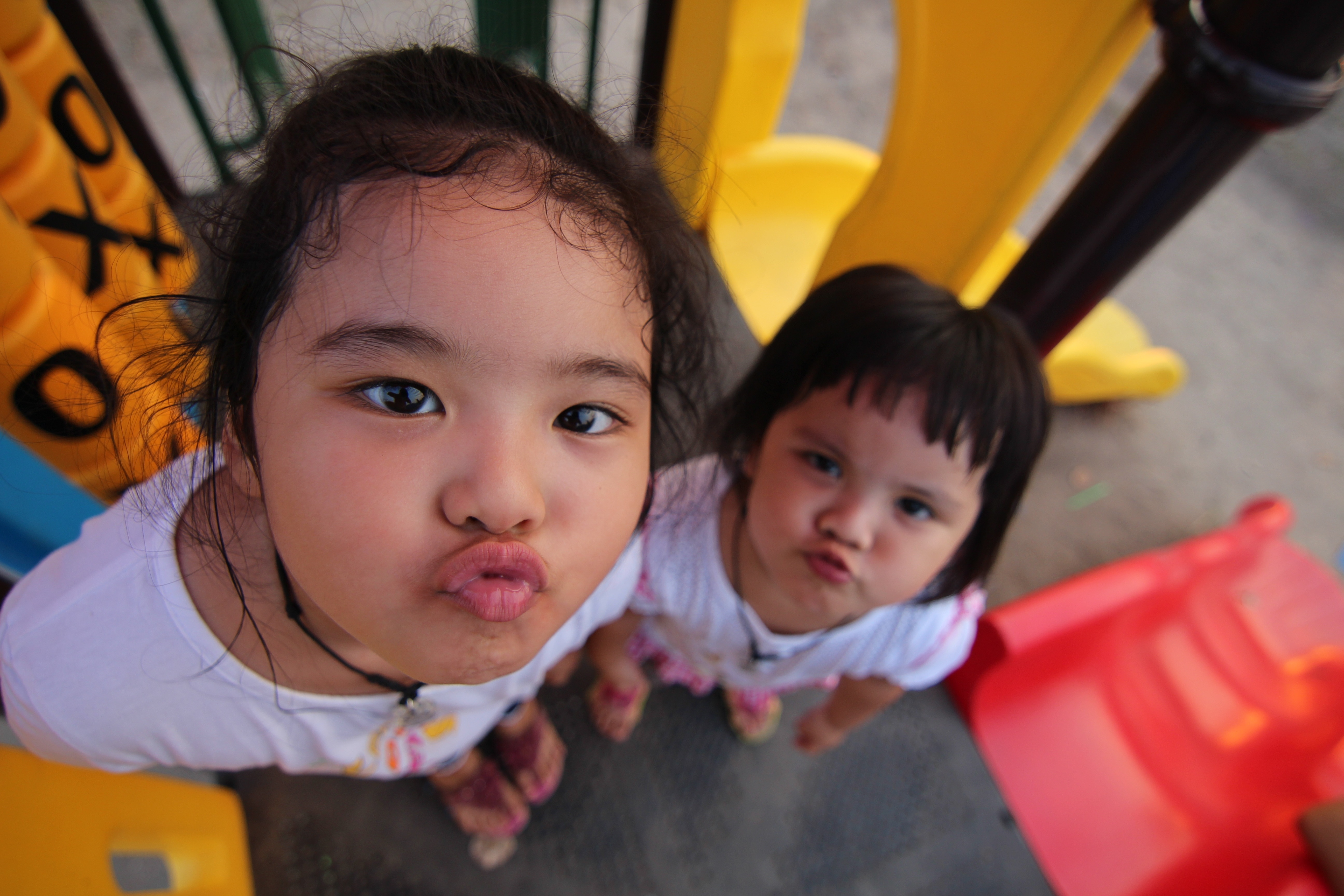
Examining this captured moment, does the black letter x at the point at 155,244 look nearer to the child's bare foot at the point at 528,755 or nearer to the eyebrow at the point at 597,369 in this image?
the child's bare foot at the point at 528,755

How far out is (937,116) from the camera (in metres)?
1.34

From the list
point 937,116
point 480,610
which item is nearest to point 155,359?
point 480,610

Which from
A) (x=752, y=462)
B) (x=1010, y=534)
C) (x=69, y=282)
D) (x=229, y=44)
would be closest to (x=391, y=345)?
(x=752, y=462)

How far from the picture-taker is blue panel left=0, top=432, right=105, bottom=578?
948 mm

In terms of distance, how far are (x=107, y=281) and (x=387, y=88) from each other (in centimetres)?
99

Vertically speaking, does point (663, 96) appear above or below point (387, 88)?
below

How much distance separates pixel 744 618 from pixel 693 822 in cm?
53

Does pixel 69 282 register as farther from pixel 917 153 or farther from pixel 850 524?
pixel 917 153

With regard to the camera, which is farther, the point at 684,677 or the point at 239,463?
the point at 684,677

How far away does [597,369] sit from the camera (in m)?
0.56

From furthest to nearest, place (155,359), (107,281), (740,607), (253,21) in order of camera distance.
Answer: (253,21) → (107,281) → (740,607) → (155,359)

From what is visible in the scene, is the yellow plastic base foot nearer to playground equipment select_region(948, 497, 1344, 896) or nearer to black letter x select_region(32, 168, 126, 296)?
playground equipment select_region(948, 497, 1344, 896)

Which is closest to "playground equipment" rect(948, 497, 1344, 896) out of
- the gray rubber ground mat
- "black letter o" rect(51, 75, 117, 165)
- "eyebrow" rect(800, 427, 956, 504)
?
the gray rubber ground mat

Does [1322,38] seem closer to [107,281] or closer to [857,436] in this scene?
[857,436]
